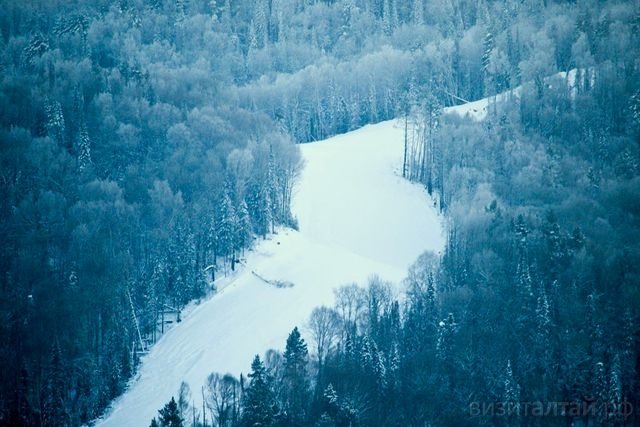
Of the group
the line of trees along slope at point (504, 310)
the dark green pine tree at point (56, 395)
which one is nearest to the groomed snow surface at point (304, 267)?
the dark green pine tree at point (56, 395)

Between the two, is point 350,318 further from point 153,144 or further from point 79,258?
point 153,144

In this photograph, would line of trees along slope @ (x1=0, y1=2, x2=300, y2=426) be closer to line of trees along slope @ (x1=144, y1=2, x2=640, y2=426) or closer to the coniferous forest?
the coniferous forest

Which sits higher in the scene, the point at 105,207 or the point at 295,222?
the point at 105,207

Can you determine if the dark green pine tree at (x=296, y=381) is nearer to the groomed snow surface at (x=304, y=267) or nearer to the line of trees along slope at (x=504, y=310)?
the line of trees along slope at (x=504, y=310)

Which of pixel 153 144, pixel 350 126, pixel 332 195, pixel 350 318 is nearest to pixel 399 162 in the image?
pixel 332 195

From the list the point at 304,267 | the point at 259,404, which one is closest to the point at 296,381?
the point at 259,404

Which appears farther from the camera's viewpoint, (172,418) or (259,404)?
(259,404)

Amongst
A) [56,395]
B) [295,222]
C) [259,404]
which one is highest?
[259,404]

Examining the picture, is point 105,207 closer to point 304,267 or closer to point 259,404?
point 304,267
